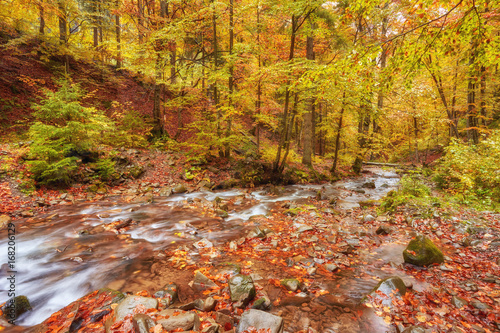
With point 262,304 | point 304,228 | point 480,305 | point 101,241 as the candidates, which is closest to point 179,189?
point 101,241

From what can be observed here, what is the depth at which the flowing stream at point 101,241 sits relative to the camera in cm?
Result: 394

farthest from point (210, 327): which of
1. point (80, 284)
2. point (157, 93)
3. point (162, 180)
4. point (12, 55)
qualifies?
point (12, 55)

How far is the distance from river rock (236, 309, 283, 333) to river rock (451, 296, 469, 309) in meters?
2.69

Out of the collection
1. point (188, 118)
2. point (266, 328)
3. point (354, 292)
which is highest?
point (188, 118)

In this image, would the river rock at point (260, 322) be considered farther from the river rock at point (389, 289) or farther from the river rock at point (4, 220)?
the river rock at point (4, 220)

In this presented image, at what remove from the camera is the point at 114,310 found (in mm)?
2990

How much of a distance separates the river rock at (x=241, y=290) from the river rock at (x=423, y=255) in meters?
3.33

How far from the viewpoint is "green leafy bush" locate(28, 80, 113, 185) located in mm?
7836

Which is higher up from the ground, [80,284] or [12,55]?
[12,55]

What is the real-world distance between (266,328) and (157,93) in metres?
14.6

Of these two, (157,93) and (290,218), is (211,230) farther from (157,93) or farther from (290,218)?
(157,93)

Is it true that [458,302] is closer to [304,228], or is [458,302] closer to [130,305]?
[304,228]

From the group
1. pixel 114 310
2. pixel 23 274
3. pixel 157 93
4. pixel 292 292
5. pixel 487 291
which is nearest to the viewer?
pixel 114 310

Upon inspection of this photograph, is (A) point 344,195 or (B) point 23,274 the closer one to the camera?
(B) point 23,274
